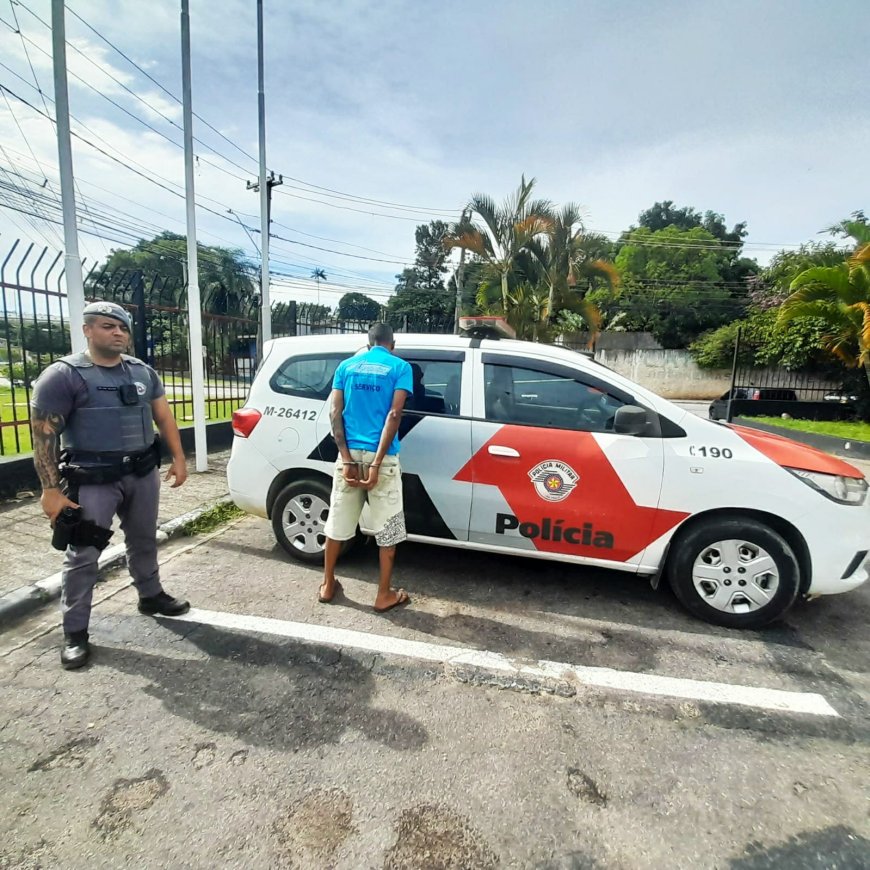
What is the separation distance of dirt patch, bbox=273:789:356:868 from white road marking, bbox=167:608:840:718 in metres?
0.93

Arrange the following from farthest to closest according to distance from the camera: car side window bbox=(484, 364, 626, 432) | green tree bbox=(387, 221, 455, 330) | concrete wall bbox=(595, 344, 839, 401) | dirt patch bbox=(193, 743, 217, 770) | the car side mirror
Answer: green tree bbox=(387, 221, 455, 330), concrete wall bbox=(595, 344, 839, 401), car side window bbox=(484, 364, 626, 432), the car side mirror, dirt patch bbox=(193, 743, 217, 770)

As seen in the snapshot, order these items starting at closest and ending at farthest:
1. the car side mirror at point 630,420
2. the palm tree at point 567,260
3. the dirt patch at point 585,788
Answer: the dirt patch at point 585,788
the car side mirror at point 630,420
the palm tree at point 567,260

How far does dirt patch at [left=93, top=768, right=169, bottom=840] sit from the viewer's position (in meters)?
1.74

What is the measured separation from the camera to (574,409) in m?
3.32

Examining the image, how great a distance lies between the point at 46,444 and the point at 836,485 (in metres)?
4.29

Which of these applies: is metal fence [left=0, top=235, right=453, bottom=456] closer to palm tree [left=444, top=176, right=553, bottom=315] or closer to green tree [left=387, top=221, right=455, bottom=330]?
palm tree [left=444, top=176, right=553, bottom=315]

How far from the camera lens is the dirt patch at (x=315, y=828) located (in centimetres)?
164

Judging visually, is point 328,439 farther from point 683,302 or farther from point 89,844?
point 683,302

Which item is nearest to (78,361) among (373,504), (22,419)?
(373,504)

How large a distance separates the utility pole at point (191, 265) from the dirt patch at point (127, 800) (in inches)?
192

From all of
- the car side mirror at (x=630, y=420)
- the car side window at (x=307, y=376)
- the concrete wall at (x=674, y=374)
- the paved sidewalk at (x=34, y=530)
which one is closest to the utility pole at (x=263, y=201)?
the paved sidewalk at (x=34, y=530)

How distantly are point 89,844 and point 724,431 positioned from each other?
11.8 feet

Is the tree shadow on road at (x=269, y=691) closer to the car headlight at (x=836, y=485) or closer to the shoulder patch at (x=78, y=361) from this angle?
the shoulder patch at (x=78, y=361)

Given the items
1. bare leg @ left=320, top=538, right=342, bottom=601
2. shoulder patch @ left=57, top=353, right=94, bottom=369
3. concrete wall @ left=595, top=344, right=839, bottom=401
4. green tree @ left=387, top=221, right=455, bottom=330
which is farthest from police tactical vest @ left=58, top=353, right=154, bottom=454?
green tree @ left=387, top=221, right=455, bottom=330
